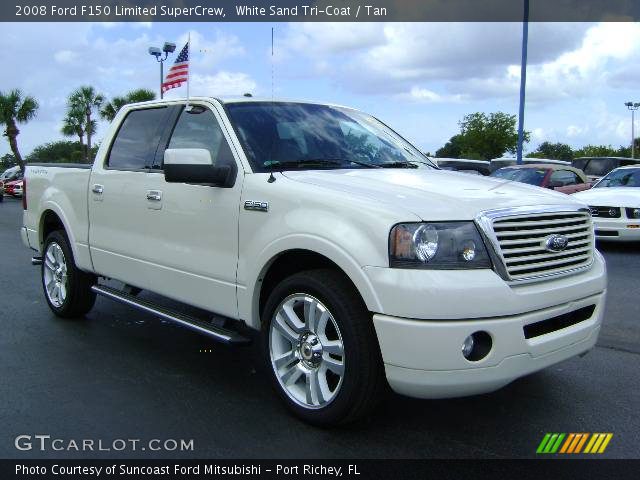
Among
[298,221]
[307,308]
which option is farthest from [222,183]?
[307,308]

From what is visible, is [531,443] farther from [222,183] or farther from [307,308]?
[222,183]

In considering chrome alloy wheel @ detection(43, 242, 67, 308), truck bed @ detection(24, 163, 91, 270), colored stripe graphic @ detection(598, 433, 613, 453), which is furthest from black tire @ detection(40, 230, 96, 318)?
colored stripe graphic @ detection(598, 433, 613, 453)

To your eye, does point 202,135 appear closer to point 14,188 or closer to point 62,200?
point 62,200

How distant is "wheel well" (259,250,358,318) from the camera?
3.57m

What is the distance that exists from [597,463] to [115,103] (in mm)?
45501

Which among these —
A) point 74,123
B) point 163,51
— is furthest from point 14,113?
point 163,51

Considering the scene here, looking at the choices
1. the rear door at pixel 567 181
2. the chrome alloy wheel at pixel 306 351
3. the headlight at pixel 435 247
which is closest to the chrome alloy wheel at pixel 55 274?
the chrome alloy wheel at pixel 306 351

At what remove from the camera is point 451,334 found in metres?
3.01

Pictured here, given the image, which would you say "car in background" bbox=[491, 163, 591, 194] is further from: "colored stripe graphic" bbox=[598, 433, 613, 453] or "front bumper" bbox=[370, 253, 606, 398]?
"front bumper" bbox=[370, 253, 606, 398]

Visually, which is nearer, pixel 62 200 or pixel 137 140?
pixel 137 140

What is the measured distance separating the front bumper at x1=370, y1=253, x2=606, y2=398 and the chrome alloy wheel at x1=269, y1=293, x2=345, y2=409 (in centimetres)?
37

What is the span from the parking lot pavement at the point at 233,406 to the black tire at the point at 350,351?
176 mm

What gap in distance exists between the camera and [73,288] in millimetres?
5840

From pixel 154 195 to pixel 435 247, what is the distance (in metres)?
2.30
